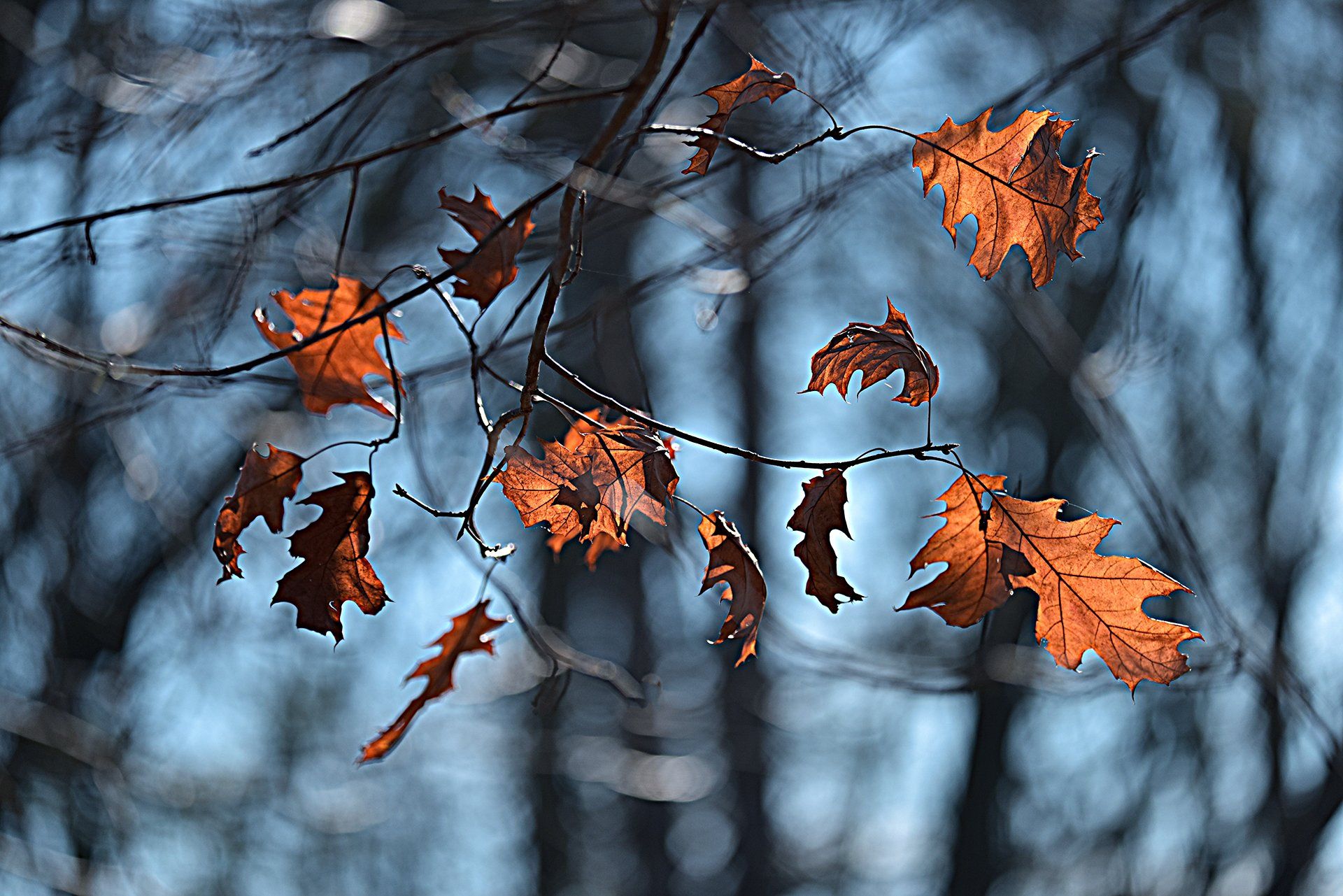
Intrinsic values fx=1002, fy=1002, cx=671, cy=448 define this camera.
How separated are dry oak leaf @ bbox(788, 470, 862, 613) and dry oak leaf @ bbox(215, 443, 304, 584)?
50cm

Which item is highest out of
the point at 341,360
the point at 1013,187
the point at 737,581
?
the point at 1013,187

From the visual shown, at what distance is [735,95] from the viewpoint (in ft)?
3.09

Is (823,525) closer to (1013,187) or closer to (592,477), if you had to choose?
(592,477)

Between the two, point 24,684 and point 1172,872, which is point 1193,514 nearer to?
point 1172,872

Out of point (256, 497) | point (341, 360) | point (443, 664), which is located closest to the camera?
point (443, 664)

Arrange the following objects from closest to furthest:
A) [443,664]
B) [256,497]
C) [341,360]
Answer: [443,664]
[256,497]
[341,360]

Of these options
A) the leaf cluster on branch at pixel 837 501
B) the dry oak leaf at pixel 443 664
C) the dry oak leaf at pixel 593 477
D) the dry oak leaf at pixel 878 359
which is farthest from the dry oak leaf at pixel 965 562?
the dry oak leaf at pixel 443 664

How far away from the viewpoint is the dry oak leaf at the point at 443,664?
0.81 meters

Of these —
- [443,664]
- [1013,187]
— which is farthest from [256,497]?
[1013,187]

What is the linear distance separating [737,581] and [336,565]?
375 mm

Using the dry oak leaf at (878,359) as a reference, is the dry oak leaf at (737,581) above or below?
below

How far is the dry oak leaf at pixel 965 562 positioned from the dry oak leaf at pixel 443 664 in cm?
38

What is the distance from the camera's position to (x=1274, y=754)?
335 centimetres

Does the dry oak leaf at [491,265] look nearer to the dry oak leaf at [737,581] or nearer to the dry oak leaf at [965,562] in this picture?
the dry oak leaf at [737,581]
